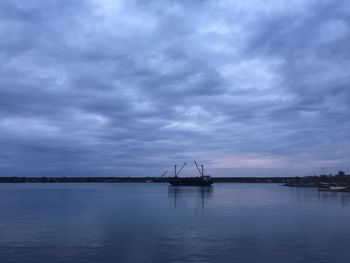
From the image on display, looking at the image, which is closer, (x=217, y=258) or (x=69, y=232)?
(x=217, y=258)

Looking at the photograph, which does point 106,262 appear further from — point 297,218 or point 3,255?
point 297,218

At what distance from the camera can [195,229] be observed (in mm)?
50781

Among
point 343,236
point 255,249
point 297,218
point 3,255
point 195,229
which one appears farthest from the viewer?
point 297,218

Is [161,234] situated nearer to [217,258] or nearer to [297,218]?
[217,258]

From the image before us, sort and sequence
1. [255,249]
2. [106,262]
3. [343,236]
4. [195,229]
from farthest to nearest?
[195,229], [343,236], [255,249], [106,262]

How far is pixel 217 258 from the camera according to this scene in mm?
34094

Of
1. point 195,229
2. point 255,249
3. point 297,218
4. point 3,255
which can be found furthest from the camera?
point 297,218

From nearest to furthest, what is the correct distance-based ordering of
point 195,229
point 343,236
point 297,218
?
1. point 343,236
2. point 195,229
3. point 297,218

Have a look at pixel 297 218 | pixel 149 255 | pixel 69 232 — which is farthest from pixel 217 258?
pixel 297 218

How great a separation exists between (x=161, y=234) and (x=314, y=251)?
15551 millimetres

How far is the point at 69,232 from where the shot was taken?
47.6m

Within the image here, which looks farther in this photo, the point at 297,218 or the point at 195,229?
the point at 297,218

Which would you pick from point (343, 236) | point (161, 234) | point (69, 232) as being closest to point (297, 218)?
point (343, 236)

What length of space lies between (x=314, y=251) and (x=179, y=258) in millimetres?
11281
